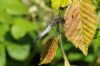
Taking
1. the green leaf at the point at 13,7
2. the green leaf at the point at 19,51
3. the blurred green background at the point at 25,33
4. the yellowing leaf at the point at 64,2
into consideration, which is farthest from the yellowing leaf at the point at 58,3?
the green leaf at the point at 13,7

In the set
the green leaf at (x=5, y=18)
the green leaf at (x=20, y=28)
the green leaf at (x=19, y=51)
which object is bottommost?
the green leaf at (x=19, y=51)

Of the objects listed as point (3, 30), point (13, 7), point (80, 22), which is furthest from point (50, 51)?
point (13, 7)

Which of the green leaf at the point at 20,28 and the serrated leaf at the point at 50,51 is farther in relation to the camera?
the green leaf at the point at 20,28

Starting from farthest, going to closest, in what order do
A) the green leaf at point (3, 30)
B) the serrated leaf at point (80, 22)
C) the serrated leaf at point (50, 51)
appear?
the green leaf at point (3, 30) < the serrated leaf at point (50, 51) < the serrated leaf at point (80, 22)

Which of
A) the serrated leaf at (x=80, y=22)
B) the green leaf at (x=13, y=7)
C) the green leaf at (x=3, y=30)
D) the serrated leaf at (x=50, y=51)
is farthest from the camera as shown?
the green leaf at (x=13, y=7)

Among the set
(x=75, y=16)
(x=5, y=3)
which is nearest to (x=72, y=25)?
(x=75, y=16)

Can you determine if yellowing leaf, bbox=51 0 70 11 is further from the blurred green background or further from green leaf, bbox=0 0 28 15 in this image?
green leaf, bbox=0 0 28 15

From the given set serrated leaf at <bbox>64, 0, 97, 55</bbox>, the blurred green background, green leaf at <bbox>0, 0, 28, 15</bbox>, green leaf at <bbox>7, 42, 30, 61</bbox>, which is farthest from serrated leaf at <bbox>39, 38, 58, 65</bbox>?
green leaf at <bbox>0, 0, 28, 15</bbox>

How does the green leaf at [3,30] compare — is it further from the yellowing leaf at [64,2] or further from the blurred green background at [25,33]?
the yellowing leaf at [64,2]
